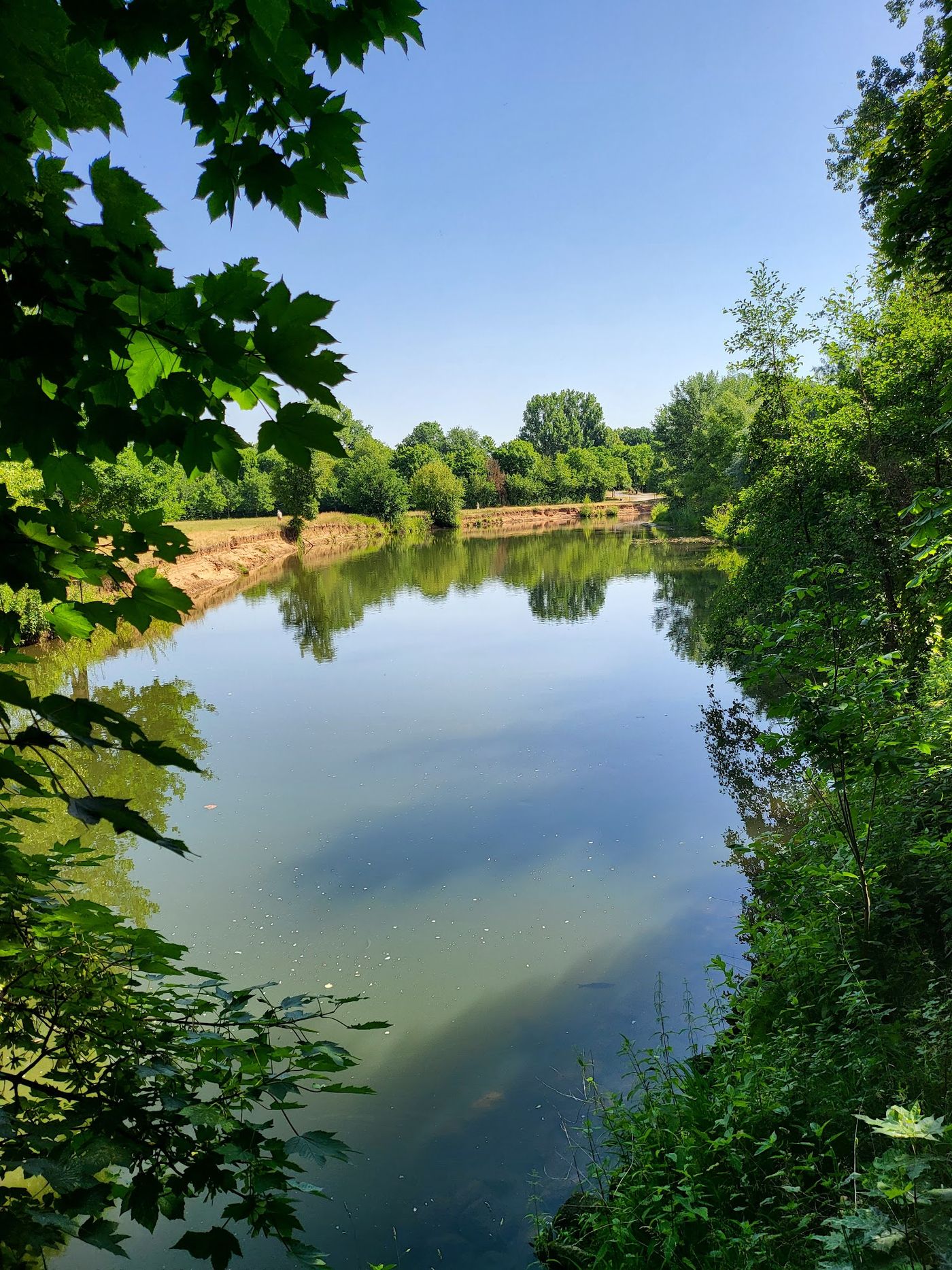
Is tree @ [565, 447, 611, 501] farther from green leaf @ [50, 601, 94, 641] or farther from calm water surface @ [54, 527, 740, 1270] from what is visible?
green leaf @ [50, 601, 94, 641]

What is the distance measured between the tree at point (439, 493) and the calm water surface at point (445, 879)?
4778cm

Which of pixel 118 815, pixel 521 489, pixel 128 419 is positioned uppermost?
pixel 521 489

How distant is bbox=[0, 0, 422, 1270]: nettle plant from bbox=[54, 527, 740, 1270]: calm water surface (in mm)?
2952

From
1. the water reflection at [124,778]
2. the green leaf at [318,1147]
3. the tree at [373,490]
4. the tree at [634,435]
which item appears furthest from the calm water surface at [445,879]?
the tree at [634,435]

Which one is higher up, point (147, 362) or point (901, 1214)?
point (147, 362)

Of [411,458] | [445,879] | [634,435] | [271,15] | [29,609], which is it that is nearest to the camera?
[271,15]

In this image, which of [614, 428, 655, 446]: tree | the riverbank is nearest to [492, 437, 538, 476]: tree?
the riverbank

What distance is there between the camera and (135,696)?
45.6 feet

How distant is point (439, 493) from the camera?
209 ft

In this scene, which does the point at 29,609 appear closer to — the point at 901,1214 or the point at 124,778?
the point at 124,778

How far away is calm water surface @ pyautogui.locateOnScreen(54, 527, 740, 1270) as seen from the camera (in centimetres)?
407

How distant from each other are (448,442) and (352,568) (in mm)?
65614

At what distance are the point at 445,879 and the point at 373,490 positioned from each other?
185ft

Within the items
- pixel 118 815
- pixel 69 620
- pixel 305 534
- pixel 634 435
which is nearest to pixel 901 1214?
Answer: pixel 118 815
